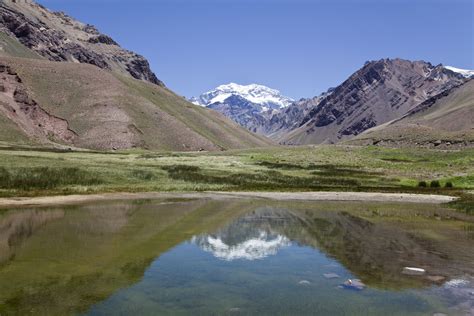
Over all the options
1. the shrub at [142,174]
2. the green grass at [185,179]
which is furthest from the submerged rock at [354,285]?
Answer: the shrub at [142,174]

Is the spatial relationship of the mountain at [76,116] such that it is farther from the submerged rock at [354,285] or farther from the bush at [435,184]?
the submerged rock at [354,285]

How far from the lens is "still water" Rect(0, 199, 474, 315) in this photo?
18078 mm

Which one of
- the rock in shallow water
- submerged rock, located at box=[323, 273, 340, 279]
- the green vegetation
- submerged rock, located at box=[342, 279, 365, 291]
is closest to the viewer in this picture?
→ submerged rock, located at box=[342, 279, 365, 291]

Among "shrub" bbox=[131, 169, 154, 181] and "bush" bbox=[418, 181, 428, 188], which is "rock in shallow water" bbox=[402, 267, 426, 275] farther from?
"bush" bbox=[418, 181, 428, 188]

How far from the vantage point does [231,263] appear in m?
25.1

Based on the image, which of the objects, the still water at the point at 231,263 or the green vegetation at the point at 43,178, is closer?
the still water at the point at 231,263

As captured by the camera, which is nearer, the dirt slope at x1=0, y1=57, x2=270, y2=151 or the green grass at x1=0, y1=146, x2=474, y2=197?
the green grass at x1=0, y1=146, x2=474, y2=197

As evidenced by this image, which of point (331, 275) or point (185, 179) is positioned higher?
point (185, 179)

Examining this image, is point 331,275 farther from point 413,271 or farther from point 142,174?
point 142,174

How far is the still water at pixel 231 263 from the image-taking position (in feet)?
59.3

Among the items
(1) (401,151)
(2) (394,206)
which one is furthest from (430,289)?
(1) (401,151)

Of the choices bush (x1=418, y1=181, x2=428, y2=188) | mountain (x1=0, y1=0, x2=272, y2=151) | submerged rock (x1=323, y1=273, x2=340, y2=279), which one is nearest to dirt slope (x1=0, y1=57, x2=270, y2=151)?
mountain (x1=0, y1=0, x2=272, y2=151)

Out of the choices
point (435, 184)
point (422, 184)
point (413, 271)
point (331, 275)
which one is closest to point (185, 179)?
point (422, 184)

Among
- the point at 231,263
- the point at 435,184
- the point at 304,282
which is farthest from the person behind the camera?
the point at 435,184
